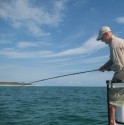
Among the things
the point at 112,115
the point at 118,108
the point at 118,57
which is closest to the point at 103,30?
the point at 118,57

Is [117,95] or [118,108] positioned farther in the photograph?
[117,95]

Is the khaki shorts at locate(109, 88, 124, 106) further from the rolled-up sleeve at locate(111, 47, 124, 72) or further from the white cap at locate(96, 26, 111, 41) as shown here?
the white cap at locate(96, 26, 111, 41)

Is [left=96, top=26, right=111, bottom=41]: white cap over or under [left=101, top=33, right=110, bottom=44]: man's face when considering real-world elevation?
over

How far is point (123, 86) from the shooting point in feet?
21.1

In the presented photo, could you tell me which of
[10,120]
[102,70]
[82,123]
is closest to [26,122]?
[10,120]

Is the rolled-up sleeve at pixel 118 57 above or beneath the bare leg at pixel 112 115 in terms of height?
above

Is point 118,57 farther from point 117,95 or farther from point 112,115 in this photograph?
point 112,115

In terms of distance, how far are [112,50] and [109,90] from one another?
2.83 feet

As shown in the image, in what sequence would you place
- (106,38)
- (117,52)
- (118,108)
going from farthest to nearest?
(106,38), (117,52), (118,108)

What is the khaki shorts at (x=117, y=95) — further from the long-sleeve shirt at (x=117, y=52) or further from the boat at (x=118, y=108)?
the long-sleeve shirt at (x=117, y=52)

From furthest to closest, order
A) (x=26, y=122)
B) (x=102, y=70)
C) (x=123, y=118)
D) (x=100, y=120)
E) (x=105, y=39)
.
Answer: (x=100, y=120), (x=26, y=122), (x=102, y=70), (x=105, y=39), (x=123, y=118)

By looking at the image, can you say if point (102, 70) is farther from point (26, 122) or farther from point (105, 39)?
point (26, 122)

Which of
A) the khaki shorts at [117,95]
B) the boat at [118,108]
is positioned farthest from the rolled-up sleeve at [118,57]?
the khaki shorts at [117,95]

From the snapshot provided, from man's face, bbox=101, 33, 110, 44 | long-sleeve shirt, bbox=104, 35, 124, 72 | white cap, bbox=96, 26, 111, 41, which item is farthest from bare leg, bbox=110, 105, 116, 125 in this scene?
white cap, bbox=96, 26, 111, 41
